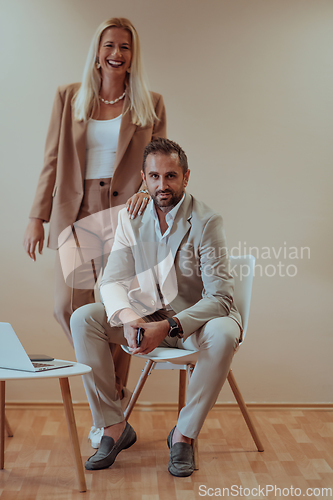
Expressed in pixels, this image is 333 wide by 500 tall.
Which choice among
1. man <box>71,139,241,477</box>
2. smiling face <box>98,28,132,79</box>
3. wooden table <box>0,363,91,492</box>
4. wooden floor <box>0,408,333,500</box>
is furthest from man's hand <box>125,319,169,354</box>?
smiling face <box>98,28,132,79</box>

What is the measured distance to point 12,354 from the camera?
1.51 m

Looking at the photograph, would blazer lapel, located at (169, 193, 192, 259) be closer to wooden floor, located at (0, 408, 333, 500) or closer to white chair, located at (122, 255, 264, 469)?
white chair, located at (122, 255, 264, 469)

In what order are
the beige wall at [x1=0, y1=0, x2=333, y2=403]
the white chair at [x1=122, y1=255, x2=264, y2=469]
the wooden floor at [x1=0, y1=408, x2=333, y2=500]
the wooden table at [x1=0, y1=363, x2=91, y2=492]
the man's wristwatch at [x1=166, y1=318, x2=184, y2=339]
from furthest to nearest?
the beige wall at [x1=0, y1=0, x2=333, y2=403], the white chair at [x1=122, y1=255, x2=264, y2=469], the man's wristwatch at [x1=166, y1=318, x2=184, y2=339], the wooden floor at [x1=0, y1=408, x2=333, y2=500], the wooden table at [x1=0, y1=363, x2=91, y2=492]

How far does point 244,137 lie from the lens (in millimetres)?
2549

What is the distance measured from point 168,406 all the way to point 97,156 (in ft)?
4.35

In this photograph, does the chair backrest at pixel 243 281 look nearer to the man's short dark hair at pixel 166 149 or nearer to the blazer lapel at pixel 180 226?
the blazer lapel at pixel 180 226

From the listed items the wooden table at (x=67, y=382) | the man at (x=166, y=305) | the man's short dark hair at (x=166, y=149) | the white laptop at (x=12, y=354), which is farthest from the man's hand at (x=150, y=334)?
the man's short dark hair at (x=166, y=149)

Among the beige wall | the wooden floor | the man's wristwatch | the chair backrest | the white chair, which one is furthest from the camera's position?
the beige wall

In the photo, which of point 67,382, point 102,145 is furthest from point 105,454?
point 102,145

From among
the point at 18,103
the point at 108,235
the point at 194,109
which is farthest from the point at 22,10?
the point at 108,235

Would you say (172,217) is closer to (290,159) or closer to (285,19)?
(290,159)

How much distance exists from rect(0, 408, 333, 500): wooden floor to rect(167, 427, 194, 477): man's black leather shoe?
26mm

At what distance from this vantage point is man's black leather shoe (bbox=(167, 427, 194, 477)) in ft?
5.67

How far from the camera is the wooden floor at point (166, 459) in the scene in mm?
1629
